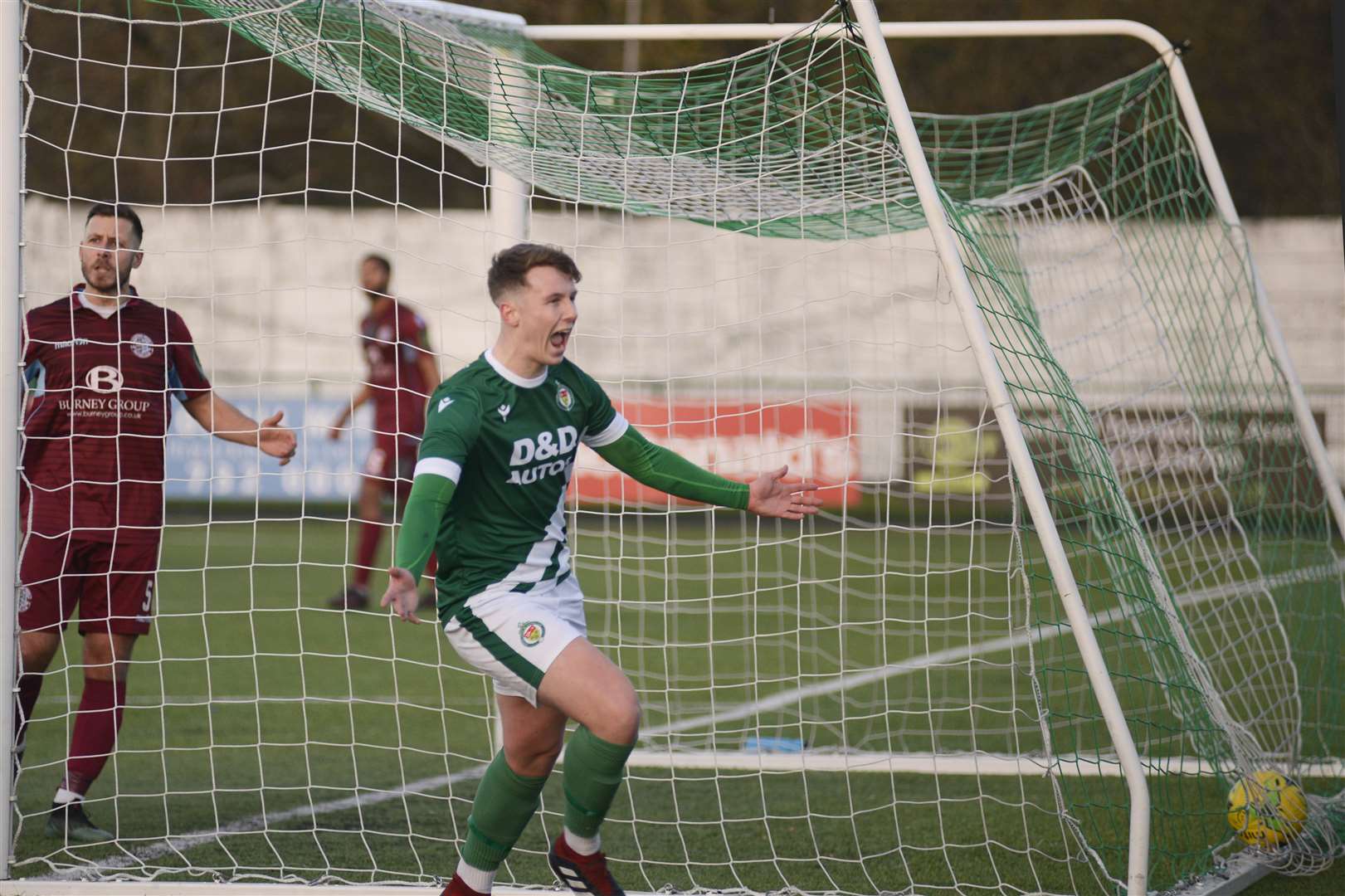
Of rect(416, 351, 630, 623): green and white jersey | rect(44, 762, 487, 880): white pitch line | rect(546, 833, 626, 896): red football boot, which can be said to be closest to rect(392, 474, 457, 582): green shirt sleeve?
rect(416, 351, 630, 623): green and white jersey

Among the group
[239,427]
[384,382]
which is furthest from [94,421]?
[384,382]

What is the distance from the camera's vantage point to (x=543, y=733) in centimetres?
393

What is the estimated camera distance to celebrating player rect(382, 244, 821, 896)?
149 inches

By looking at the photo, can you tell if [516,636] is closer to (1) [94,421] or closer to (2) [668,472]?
(2) [668,472]

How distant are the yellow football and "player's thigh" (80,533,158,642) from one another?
3666mm

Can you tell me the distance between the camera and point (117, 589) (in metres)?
5.20

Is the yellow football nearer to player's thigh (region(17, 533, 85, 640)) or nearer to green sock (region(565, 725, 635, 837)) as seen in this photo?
green sock (region(565, 725, 635, 837))

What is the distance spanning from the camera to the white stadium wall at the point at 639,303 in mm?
17359

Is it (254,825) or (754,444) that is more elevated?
(754,444)

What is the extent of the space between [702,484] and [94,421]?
2245mm

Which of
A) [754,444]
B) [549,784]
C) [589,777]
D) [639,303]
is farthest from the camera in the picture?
[639,303]

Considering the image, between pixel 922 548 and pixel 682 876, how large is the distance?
9.87 m

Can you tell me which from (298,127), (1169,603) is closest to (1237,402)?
(1169,603)

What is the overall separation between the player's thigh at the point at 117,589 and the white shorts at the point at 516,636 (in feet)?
5.80
